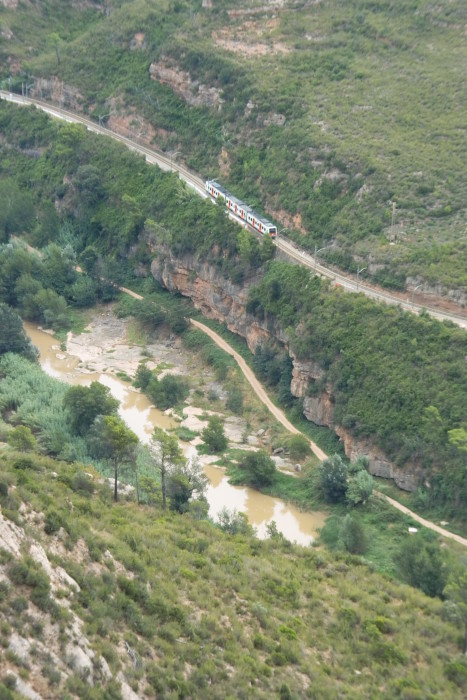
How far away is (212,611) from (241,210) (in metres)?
47.2

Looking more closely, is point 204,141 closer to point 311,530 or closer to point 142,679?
point 311,530

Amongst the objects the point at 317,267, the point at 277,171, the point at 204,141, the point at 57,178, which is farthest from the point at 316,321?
the point at 57,178

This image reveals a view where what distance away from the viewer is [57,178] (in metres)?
94.4

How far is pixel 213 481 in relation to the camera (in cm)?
6094

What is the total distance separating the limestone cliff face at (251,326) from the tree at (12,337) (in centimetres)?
1415

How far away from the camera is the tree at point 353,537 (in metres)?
51.6

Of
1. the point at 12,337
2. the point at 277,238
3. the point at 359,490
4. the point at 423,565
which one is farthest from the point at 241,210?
the point at 423,565

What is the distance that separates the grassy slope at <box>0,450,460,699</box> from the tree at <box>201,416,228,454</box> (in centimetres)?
1690

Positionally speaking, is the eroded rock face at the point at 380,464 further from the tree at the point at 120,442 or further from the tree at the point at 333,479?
the tree at the point at 120,442

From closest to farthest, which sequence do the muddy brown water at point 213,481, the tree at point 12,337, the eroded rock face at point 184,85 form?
the muddy brown water at point 213,481 < the tree at point 12,337 < the eroded rock face at point 184,85

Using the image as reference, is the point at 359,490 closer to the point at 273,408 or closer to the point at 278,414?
the point at 278,414

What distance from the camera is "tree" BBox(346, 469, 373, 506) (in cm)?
5666

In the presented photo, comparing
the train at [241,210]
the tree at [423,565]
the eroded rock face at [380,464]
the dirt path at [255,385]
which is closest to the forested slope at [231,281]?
the eroded rock face at [380,464]

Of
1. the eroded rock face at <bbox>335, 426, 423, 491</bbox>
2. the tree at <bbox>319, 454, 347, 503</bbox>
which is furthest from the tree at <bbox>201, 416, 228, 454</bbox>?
the tree at <bbox>319, 454, 347, 503</bbox>
